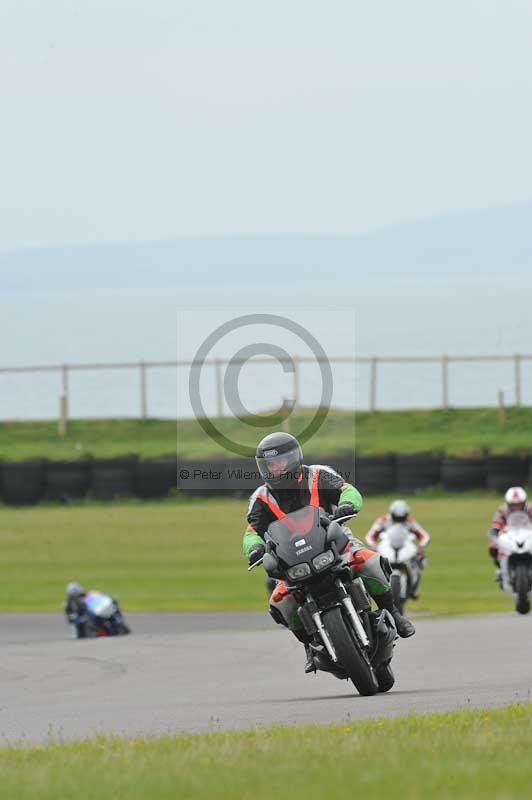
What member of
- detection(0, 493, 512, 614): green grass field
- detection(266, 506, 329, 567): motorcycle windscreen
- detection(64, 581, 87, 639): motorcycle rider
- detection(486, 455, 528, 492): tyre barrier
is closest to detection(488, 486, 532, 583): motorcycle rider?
detection(0, 493, 512, 614): green grass field

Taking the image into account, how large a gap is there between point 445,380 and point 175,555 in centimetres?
1646

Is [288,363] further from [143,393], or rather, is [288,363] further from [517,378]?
[517,378]

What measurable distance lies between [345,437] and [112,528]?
1059cm

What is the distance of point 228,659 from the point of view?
51.0 feet

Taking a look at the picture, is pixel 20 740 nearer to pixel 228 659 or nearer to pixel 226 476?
pixel 228 659

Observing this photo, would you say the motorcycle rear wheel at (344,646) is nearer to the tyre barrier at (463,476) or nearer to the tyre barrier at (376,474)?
the tyre barrier at (376,474)

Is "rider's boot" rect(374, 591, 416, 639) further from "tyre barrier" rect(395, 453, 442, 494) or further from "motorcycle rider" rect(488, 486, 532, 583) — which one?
"tyre barrier" rect(395, 453, 442, 494)

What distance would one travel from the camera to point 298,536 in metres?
10.5

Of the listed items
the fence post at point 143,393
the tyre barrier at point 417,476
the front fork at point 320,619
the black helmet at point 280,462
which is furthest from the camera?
the fence post at point 143,393

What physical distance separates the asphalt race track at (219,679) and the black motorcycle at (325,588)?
12.8 inches

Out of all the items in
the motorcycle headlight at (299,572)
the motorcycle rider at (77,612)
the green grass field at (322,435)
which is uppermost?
the motorcycle headlight at (299,572)

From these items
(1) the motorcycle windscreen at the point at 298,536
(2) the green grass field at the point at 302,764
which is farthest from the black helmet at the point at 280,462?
(2) the green grass field at the point at 302,764

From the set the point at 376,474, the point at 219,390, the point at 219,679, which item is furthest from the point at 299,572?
the point at 219,390

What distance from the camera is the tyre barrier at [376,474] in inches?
1331
